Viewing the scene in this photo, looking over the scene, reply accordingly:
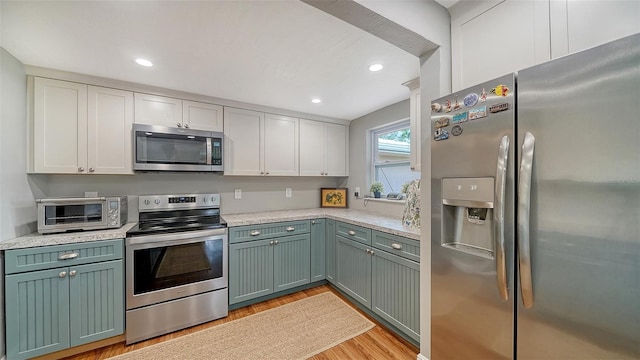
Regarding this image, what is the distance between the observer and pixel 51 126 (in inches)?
78.7

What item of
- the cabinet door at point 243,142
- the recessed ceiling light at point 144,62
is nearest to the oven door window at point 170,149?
the cabinet door at point 243,142

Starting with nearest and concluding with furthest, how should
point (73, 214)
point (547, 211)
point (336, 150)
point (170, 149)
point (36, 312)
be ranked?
point (547, 211) < point (36, 312) < point (73, 214) < point (170, 149) < point (336, 150)

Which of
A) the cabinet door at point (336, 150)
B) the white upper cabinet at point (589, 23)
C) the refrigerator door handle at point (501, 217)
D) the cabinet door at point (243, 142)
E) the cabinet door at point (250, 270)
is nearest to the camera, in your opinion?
the white upper cabinet at point (589, 23)

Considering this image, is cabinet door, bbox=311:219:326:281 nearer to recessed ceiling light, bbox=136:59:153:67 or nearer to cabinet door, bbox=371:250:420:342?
cabinet door, bbox=371:250:420:342

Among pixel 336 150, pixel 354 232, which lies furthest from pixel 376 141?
pixel 354 232

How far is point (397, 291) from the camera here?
76.7 inches

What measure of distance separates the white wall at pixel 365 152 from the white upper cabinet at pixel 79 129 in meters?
2.70

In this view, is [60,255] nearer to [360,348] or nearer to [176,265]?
[176,265]

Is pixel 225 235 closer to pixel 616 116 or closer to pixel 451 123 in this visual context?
pixel 451 123

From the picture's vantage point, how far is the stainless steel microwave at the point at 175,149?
7.37 ft

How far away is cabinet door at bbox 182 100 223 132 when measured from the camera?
252cm

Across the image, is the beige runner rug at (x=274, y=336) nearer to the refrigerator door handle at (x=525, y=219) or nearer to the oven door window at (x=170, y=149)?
the refrigerator door handle at (x=525, y=219)

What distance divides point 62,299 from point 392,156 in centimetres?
347

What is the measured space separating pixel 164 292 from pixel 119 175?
1335 mm
